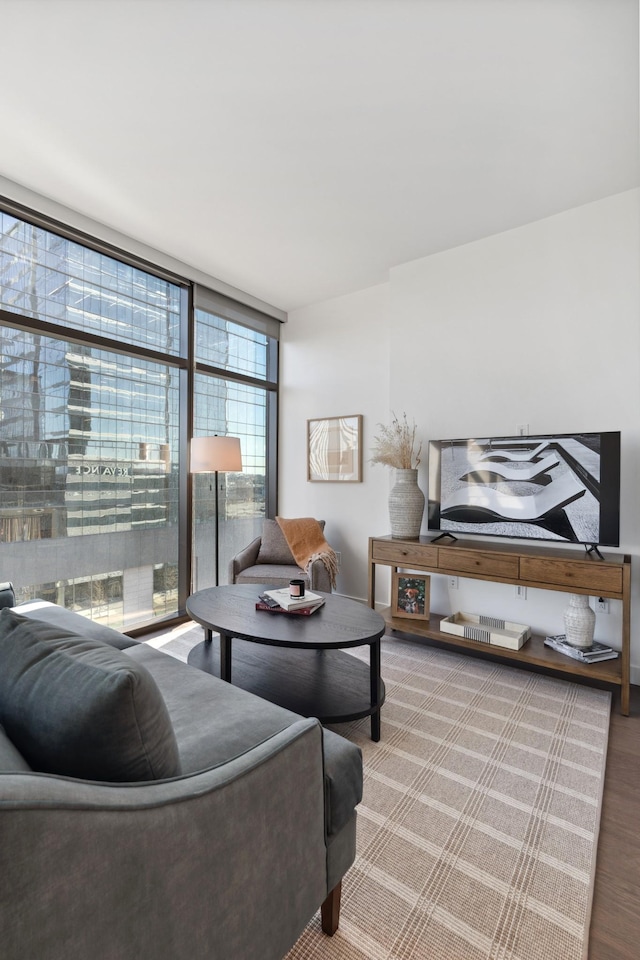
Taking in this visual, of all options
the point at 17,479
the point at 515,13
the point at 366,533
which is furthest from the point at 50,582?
the point at 515,13

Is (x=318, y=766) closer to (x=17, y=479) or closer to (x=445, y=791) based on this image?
(x=445, y=791)

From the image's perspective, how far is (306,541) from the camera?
3.92m

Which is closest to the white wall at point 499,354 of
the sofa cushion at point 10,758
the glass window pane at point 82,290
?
Result: the glass window pane at point 82,290

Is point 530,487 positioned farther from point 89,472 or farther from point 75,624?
point 89,472

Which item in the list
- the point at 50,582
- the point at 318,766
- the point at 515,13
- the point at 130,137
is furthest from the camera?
the point at 50,582

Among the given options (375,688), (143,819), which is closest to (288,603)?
(375,688)

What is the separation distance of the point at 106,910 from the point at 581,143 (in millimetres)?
3266

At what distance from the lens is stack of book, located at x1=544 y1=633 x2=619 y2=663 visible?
8.34 feet

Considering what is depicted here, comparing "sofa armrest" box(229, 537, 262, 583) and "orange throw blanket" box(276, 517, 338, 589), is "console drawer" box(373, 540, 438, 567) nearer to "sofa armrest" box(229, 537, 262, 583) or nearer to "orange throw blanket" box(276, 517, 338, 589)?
"orange throw blanket" box(276, 517, 338, 589)

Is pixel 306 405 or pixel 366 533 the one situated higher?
pixel 306 405

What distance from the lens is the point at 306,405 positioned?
449 centimetres

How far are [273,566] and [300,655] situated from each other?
4.57ft

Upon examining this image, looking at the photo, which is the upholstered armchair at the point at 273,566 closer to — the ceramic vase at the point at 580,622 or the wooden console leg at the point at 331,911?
the ceramic vase at the point at 580,622

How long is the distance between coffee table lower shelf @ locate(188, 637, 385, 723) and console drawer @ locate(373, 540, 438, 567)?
855 millimetres
